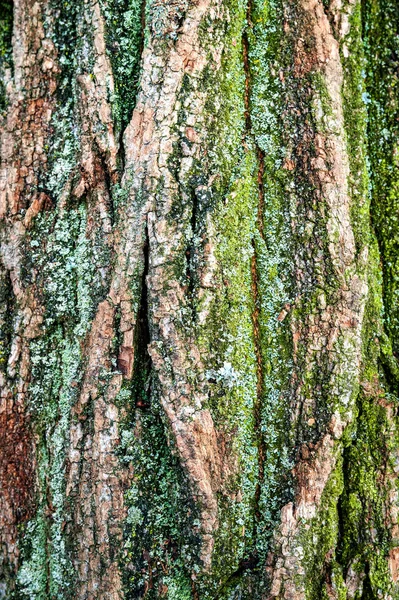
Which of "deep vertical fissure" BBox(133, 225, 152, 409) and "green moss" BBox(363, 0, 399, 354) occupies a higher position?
"green moss" BBox(363, 0, 399, 354)

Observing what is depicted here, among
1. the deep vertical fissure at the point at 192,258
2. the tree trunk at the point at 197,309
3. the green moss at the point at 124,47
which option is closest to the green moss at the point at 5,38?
the tree trunk at the point at 197,309

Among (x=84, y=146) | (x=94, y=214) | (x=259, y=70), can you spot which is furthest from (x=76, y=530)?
(x=259, y=70)

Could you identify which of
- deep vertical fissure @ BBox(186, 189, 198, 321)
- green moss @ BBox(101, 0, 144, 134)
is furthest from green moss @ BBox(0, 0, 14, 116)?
deep vertical fissure @ BBox(186, 189, 198, 321)

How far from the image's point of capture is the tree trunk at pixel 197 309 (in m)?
1.49

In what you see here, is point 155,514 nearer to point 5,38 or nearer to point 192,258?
point 192,258

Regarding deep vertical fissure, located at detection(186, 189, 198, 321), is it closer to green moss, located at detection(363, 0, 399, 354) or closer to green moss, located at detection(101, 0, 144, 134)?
green moss, located at detection(101, 0, 144, 134)

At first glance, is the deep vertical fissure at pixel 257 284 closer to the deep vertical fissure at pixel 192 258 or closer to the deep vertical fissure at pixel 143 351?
the deep vertical fissure at pixel 192 258

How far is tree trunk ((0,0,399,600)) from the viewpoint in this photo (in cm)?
149

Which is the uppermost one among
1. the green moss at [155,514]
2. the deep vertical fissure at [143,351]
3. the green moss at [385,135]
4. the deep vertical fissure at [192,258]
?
the green moss at [385,135]

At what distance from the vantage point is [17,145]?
1735 millimetres

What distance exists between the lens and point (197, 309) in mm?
1521

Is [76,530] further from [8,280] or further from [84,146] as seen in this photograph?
[84,146]

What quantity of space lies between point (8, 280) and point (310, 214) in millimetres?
938

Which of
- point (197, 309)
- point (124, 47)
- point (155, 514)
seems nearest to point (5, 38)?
point (124, 47)
